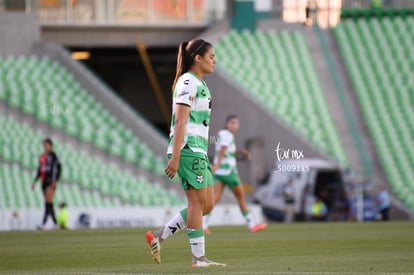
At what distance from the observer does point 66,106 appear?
120 ft

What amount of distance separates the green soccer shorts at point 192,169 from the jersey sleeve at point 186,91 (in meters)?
0.49

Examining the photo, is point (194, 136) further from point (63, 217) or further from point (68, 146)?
point (68, 146)

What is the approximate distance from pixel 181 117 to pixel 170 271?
152 cm

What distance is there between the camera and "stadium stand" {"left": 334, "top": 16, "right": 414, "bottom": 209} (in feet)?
119

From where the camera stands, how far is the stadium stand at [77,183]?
1241 inches

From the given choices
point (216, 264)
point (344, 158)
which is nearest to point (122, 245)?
point (216, 264)

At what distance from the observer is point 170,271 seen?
38.1 ft

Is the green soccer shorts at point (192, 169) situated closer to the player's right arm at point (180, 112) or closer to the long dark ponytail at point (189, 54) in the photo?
the player's right arm at point (180, 112)

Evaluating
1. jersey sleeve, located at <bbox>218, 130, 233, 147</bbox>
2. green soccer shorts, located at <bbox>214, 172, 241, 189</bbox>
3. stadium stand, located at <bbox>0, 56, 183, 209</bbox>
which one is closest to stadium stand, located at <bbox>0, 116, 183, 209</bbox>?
stadium stand, located at <bbox>0, 56, 183, 209</bbox>

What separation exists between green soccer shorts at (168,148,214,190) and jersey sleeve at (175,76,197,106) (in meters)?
0.49

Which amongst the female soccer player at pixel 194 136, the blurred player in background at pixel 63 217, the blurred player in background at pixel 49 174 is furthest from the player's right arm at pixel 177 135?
the blurred player in background at pixel 63 217

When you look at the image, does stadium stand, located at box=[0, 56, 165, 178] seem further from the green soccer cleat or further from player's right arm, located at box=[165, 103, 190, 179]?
player's right arm, located at box=[165, 103, 190, 179]

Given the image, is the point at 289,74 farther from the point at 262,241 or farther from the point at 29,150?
the point at 262,241

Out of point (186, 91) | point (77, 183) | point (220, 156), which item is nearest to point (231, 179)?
point (220, 156)
